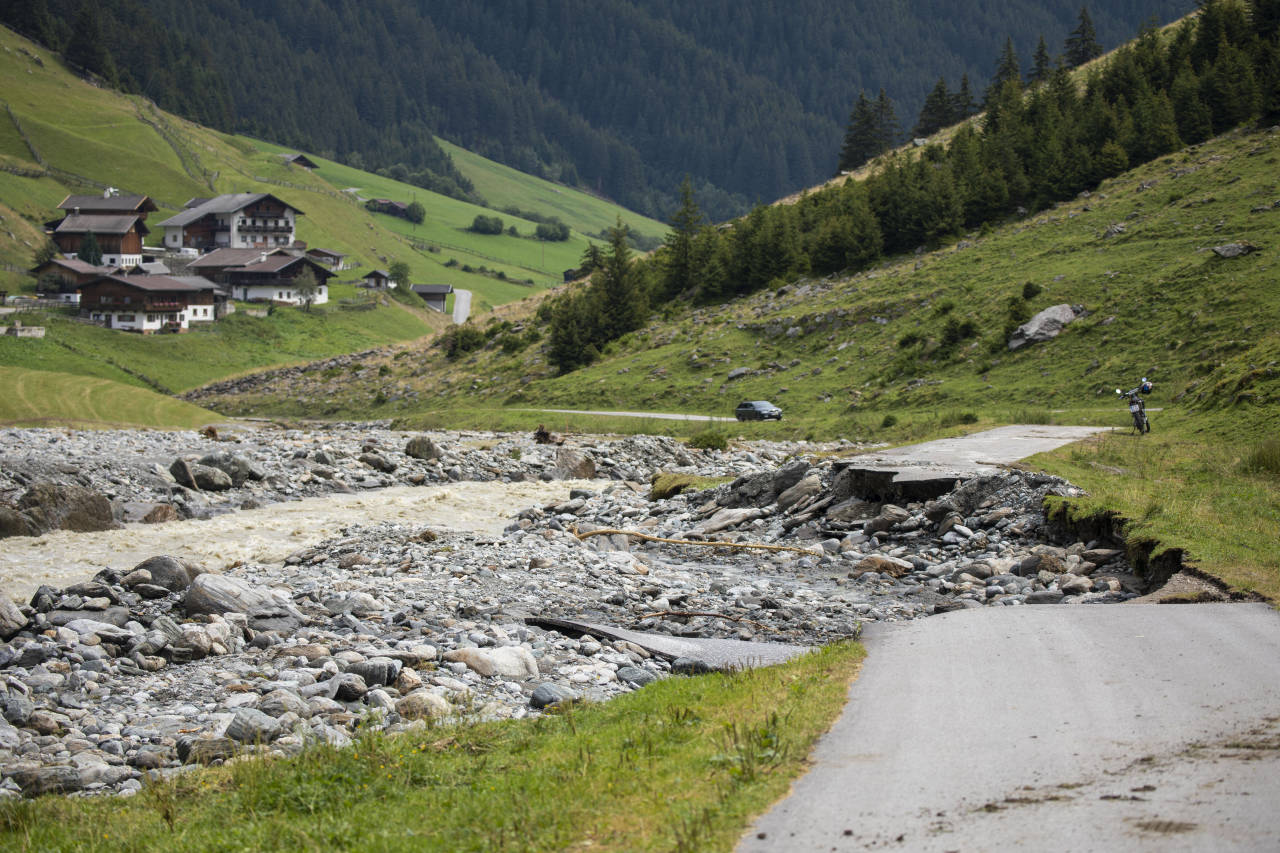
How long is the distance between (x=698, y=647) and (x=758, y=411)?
40.3 meters

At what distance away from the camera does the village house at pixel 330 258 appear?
14875 centimetres

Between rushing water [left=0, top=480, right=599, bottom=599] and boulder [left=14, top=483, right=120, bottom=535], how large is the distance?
488 mm

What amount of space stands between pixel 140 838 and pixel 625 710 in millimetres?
4383

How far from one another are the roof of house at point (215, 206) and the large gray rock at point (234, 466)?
130304 millimetres

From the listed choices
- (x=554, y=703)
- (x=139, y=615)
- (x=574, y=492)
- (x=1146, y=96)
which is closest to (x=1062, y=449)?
(x=574, y=492)

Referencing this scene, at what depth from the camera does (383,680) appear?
1216 centimetres

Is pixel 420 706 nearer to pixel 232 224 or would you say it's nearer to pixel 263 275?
pixel 263 275

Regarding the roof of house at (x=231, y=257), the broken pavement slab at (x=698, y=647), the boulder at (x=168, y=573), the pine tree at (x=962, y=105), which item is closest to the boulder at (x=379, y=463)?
the boulder at (x=168, y=573)

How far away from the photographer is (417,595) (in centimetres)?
1773

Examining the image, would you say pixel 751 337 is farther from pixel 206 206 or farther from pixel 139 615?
pixel 206 206

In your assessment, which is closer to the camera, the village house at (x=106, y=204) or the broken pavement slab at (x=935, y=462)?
the broken pavement slab at (x=935, y=462)

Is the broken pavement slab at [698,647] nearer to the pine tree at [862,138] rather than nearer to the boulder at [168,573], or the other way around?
the boulder at [168,573]

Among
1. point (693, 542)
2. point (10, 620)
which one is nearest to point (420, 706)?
point (10, 620)

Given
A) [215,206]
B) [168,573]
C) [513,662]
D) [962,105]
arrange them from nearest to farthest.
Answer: [513,662] < [168,573] < [962,105] < [215,206]
